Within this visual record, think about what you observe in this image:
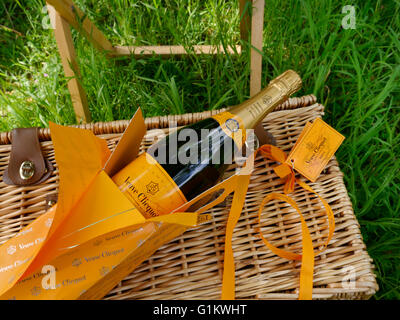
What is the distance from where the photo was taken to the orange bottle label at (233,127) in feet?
2.89

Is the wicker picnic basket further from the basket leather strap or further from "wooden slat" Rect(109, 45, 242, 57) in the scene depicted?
"wooden slat" Rect(109, 45, 242, 57)

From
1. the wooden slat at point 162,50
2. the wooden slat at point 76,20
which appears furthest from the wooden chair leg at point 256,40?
the wooden slat at point 76,20

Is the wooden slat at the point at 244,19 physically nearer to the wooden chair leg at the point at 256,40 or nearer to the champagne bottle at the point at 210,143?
the wooden chair leg at the point at 256,40

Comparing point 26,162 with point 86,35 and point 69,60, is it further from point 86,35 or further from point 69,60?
point 86,35

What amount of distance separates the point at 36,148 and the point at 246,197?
0.60 m

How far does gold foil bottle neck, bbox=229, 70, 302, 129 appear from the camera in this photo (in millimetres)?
864

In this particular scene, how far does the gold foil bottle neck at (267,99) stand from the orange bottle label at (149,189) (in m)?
0.29

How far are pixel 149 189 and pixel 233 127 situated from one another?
31 cm

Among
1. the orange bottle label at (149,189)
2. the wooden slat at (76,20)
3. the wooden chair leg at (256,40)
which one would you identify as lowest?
the orange bottle label at (149,189)

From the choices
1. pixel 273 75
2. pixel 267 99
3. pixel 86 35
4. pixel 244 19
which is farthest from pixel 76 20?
pixel 273 75

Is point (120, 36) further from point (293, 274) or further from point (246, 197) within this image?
point (293, 274)

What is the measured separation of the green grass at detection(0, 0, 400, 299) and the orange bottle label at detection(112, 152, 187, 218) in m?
0.56

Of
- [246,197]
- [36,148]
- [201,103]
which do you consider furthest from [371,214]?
[36,148]

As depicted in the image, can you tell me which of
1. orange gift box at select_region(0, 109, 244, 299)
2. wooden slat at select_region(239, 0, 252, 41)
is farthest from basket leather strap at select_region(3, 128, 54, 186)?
wooden slat at select_region(239, 0, 252, 41)
